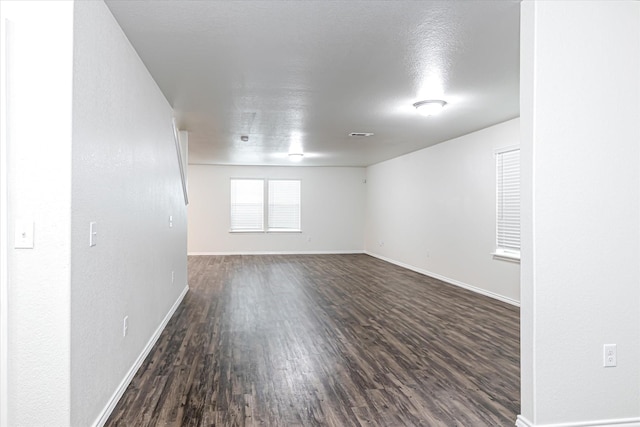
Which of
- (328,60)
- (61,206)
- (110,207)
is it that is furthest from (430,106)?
(61,206)

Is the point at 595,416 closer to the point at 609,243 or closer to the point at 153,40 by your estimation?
the point at 609,243

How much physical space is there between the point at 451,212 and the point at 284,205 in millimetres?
5449

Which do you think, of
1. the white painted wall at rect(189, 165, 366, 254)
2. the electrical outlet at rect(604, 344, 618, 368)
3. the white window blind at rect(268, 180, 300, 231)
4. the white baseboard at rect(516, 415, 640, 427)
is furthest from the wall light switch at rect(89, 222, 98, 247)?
the white window blind at rect(268, 180, 300, 231)

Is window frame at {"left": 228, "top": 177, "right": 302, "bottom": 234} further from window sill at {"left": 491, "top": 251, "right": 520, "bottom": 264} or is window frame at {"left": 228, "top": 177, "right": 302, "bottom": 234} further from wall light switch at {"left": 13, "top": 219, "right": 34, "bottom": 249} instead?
wall light switch at {"left": 13, "top": 219, "right": 34, "bottom": 249}

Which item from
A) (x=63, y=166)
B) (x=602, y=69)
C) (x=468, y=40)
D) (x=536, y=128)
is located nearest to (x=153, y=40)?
(x=63, y=166)

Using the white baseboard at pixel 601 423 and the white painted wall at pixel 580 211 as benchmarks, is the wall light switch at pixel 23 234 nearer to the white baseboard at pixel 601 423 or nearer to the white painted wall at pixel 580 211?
the white painted wall at pixel 580 211

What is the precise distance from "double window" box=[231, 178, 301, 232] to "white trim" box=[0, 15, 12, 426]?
952cm

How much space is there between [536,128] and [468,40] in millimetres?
958

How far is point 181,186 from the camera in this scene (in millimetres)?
5762

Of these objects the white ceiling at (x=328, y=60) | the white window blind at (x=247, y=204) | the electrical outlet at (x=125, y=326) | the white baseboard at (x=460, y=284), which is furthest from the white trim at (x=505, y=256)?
the white window blind at (x=247, y=204)

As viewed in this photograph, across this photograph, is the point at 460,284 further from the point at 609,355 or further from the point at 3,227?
the point at 3,227

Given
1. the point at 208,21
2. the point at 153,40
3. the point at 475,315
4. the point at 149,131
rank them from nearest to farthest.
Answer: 1. the point at 208,21
2. the point at 153,40
3. the point at 149,131
4. the point at 475,315

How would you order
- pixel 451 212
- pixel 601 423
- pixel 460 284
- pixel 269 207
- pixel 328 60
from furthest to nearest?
pixel 269 207
pixel 451 212
pixel 460 284
pixel 328 60
pixel 601 423

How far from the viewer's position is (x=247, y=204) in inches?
452
